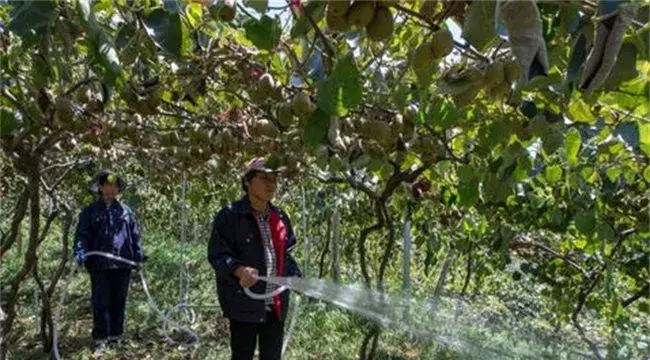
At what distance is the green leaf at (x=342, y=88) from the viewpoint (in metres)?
1.00

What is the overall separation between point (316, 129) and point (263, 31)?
7.0 inches

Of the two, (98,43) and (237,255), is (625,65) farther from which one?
(237,255)

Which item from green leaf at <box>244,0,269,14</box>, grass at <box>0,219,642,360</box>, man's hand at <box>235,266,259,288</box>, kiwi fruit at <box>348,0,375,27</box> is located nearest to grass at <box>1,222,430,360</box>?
grass at <box>0,219,642,360</box>

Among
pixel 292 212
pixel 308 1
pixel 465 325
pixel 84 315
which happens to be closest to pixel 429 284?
pixel 292 212

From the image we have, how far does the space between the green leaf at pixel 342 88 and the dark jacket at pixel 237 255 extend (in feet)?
6.04

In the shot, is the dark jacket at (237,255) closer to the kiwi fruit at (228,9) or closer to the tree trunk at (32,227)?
the tree trunk at (32,227)

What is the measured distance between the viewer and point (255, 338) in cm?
296

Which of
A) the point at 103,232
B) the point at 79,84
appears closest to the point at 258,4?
the point at 79,84

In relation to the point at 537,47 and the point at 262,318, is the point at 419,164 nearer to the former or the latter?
the point at 262,318

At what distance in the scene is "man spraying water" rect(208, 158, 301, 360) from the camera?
2834 mm

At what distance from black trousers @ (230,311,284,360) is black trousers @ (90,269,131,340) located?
1847mm

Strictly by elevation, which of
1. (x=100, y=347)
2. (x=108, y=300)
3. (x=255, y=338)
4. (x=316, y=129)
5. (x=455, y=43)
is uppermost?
(x=455, y=43)

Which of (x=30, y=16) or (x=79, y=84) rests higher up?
(x=79, y=84)

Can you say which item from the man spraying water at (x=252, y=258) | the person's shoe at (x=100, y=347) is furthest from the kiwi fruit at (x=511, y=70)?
the person's shoe at (x=100, y=347)
